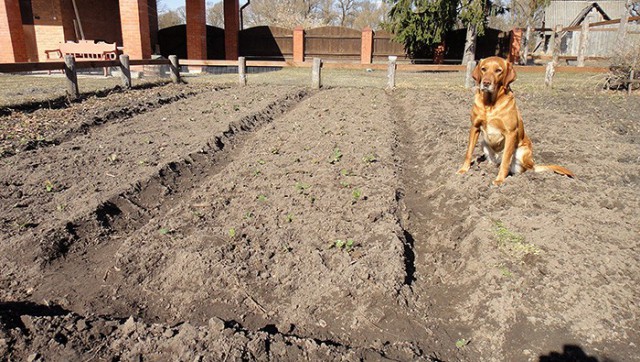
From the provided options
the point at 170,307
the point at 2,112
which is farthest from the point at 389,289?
the point at 2,112

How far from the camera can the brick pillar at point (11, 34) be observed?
1593 cm

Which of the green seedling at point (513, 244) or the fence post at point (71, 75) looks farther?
the fence post at point (71, 75)

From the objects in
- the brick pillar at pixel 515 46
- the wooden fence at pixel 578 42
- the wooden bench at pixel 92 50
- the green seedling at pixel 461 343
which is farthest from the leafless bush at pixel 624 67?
the wooden bench at pixel 92 50

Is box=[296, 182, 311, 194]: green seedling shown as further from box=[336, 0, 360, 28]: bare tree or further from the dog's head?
box=[336, 0, 360, 28]: bare tree

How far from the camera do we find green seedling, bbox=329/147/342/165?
594 cm

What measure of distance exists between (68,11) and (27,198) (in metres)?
17.9

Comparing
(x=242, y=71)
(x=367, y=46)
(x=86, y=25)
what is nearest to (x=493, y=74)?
(x=242, y=71)

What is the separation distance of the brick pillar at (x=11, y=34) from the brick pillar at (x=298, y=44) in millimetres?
14819

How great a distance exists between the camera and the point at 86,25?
19812 mm

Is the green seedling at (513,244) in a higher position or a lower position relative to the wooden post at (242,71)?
lower

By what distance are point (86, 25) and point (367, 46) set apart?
15708mm

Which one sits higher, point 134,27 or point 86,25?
point 86,25

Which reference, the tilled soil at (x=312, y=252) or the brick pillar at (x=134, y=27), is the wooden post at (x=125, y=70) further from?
→ the tilled soil at (x=312, y=252)

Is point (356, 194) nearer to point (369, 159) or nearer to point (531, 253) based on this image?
point (369, 159)
